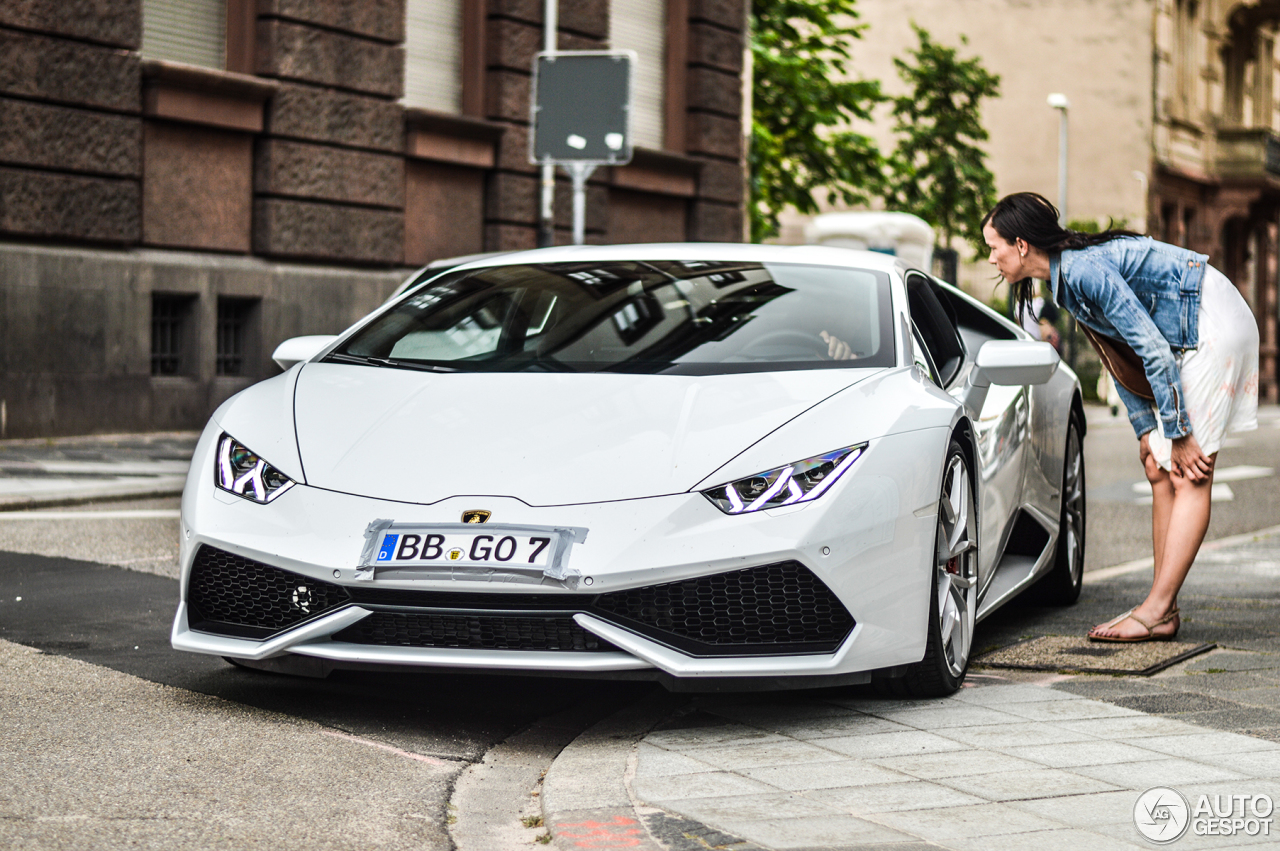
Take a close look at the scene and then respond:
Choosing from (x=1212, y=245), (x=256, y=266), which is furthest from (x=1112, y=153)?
(x=256, y=266)

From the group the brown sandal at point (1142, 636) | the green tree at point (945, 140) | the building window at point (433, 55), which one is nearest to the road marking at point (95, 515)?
the brown sandal at point (1142, 636)

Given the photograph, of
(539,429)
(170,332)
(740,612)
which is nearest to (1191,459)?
(740,612)

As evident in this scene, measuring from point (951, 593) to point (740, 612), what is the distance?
93cm

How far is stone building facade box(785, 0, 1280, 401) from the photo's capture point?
4094 cm

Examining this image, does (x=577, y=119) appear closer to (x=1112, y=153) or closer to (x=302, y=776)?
(x=302, y=776)

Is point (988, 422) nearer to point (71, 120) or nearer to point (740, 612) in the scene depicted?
point (740, 612)

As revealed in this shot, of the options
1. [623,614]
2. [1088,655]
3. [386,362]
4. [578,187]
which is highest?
[578,187]

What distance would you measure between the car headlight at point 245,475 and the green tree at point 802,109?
21961 mm

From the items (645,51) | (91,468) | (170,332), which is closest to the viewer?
(91,468)

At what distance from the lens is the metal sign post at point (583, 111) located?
1218cm

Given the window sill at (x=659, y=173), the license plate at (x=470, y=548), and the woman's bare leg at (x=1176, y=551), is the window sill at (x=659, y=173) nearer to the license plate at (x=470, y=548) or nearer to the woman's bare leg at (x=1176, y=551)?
the woman's bare leg at (x=1176, y=551)

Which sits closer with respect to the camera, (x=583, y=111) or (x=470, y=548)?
(x=470, y=548)

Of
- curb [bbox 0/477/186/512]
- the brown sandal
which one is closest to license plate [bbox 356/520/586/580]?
the brown sandal

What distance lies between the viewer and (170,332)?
50.9ft
